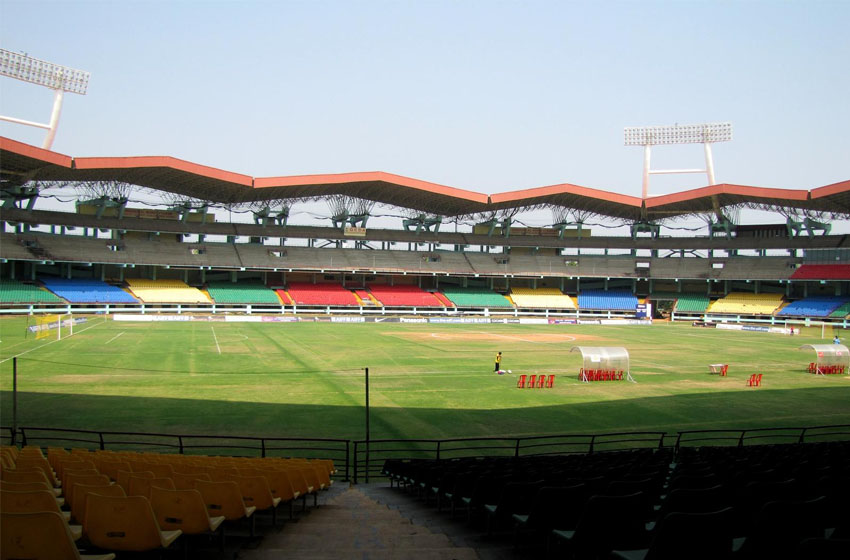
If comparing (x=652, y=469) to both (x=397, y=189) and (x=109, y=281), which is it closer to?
(x=397, y=189)

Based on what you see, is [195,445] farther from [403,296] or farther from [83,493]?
[403,296]

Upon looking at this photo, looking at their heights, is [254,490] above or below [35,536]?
below

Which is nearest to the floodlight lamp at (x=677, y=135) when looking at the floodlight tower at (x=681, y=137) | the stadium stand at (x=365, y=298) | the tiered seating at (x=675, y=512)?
the floodlight tower at (x=681, y=137)

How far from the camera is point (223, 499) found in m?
6.57

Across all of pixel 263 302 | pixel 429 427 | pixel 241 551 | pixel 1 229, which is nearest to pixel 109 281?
pixel 1 229

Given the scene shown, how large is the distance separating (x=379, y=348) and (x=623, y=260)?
60556mm

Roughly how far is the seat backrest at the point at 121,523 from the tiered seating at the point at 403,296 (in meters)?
79.3

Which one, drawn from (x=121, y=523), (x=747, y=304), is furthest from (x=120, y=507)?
(x=747, y=304)

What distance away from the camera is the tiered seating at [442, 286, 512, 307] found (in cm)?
8800

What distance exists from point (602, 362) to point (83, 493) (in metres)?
30.5

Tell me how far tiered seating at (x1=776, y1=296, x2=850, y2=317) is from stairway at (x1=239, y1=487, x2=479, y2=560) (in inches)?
3334

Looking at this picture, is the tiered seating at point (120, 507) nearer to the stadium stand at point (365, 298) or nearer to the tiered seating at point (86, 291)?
the tiered seating at point (86, 291)

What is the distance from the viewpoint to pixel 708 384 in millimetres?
32688

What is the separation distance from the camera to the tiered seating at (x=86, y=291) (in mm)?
69938
